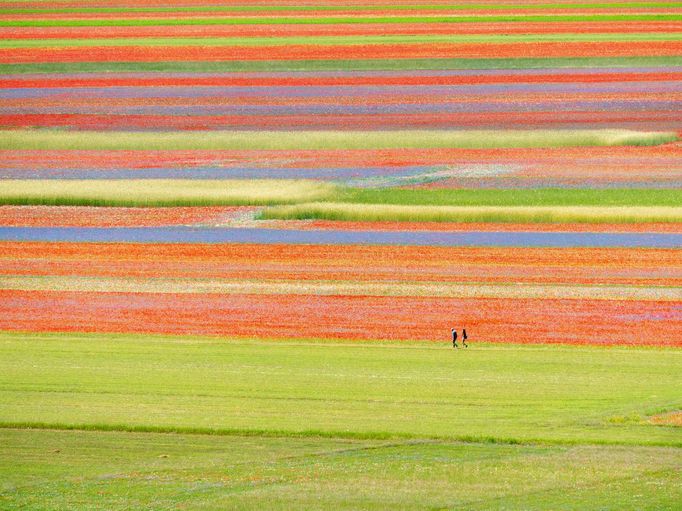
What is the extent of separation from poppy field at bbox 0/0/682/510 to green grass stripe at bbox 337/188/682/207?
0.47 feet

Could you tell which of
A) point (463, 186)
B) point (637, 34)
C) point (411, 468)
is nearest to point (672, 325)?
point (411, 468)

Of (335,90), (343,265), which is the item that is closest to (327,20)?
(335,90)

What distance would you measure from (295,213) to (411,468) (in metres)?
19.3

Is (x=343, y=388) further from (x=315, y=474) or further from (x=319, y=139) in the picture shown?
(x=319, y=139)

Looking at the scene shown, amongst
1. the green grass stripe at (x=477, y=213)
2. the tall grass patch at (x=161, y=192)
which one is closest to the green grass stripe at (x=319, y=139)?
the tall grass patch at (x=161, y=192)

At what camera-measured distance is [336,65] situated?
5834cm

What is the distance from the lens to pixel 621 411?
21.6 metres

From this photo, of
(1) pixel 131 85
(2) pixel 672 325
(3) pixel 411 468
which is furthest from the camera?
(1) pixel 131 85

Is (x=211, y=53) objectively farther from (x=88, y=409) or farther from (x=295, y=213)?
(x=88, y=409)

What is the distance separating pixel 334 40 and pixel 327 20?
675cm

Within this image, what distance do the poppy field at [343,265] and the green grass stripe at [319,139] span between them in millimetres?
172

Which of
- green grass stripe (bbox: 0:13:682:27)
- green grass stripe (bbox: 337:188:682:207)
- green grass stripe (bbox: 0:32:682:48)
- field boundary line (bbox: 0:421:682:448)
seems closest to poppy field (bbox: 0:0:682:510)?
field boundary line (bbox: 0:421:682:448)

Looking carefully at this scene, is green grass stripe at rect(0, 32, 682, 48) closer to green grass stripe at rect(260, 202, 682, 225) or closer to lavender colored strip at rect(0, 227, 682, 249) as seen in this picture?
green grass stripe at rect(260, 202, 682, 225)

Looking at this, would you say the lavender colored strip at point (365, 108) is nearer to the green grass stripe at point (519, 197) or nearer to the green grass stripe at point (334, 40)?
the green grass stripe at point (334, 40)
